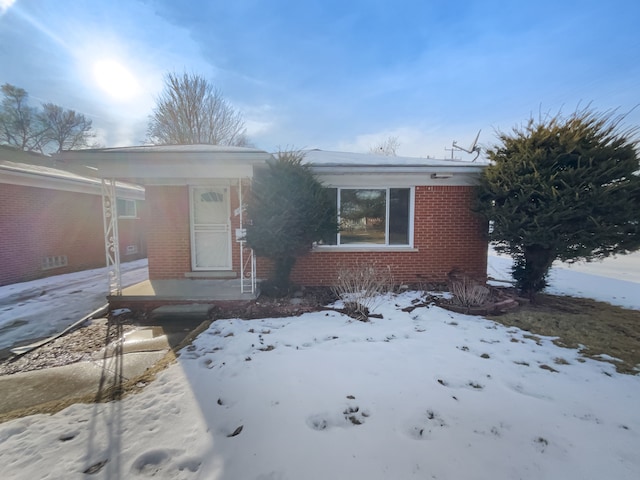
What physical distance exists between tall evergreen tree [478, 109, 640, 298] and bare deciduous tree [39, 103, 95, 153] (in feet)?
91.2

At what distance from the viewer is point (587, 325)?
14.5 feet

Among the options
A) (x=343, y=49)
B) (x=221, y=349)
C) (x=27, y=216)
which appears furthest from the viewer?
(x=343, y=49)

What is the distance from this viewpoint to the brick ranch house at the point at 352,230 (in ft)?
21.7

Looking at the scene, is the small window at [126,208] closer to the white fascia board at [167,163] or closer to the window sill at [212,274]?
the window sill at [212,274]

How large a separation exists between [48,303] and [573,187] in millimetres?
10604

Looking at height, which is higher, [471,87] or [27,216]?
[471,87]

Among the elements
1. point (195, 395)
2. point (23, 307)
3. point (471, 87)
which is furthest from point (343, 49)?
point (23, 307)

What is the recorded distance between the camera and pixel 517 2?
615 centimetres

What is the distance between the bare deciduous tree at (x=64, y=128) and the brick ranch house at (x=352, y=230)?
70.4 ft

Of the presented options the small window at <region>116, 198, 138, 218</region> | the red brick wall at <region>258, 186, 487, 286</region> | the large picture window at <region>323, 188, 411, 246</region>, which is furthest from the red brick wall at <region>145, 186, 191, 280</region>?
the small window at <region>116, 198, 138, 218</region>

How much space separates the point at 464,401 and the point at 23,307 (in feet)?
27.0

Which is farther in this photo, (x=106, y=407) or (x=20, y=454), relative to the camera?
(x=106, y=407)

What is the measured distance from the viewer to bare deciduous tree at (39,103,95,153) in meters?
20.0

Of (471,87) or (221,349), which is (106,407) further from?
(471,87)
